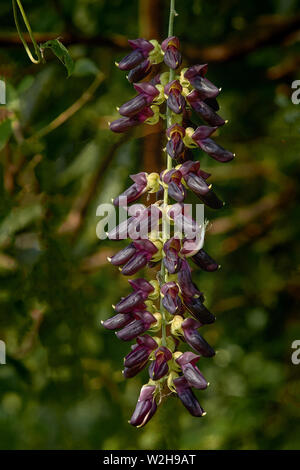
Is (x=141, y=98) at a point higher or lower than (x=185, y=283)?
higher

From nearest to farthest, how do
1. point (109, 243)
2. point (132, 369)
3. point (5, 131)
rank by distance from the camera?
1. point (132, 369)
2. point (5, 131)
3. point (109, 243)

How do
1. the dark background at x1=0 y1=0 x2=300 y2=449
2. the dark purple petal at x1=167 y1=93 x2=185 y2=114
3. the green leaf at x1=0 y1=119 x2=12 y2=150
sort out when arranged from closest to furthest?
the dark purple petal at x1=167 y1=93 x2=185 y2=114 < the green leaf at x1=0 y1=119 x2=12 y2=150 < the dark background at x1=0 y1=0 x2=300 y2=449

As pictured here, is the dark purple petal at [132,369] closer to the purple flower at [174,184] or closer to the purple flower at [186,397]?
the purple flower at [186,397]

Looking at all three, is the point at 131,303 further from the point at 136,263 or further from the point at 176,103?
the point at 176,103

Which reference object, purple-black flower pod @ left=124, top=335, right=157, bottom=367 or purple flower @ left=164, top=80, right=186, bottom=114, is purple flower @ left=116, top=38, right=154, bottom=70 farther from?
purple-black flower pod @ left=124, top=335, right=157, bottom=367

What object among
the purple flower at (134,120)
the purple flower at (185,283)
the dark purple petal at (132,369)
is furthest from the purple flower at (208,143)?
the dark purple petal at (132,369)

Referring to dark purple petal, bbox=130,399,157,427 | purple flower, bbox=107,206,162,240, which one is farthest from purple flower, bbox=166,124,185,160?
dark purple petal, bbox=130,399,157,427

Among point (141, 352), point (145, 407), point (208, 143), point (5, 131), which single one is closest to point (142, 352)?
point (141, 352)

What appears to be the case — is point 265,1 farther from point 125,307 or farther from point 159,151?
point 125,307
